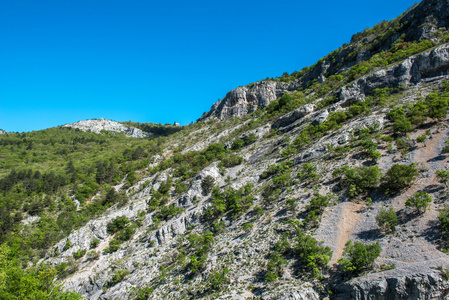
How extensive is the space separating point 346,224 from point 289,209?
6.25 metres

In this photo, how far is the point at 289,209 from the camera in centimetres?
2645

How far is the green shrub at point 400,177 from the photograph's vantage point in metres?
22.2

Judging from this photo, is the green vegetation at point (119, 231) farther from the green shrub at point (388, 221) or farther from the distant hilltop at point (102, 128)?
the distant hilltop at point (102, 128)

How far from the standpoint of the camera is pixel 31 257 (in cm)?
4694

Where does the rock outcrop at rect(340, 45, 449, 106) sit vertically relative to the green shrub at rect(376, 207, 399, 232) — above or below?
above

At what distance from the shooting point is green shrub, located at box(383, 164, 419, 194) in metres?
22.2

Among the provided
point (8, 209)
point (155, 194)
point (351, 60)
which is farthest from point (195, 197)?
point (351, 60)

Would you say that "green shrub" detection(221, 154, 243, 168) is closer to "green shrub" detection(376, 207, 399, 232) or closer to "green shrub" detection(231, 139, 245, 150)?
"green shrub" detection(231, 139, 245, 150)

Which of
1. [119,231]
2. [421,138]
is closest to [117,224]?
[119,231]

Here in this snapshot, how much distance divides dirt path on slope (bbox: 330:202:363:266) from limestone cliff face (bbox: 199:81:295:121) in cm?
8134

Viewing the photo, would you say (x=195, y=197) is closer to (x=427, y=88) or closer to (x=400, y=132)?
(x=400, y=132)

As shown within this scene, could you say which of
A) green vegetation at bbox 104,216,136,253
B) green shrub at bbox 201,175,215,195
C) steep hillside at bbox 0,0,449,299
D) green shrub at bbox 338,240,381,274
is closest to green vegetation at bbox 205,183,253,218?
steep hillside at bbox 0,0,449,299

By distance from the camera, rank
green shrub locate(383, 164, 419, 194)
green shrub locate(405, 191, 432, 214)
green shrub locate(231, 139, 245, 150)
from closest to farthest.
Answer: green shrub locate(405, 191, 432, 214) < green shrub locate(383, 164, 419, 194) < green shrub locate(231, 139, 245, 150)

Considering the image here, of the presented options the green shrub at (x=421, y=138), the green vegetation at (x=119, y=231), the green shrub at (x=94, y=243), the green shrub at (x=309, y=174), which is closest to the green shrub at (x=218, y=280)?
the green shrub at (x=309, y=174)
